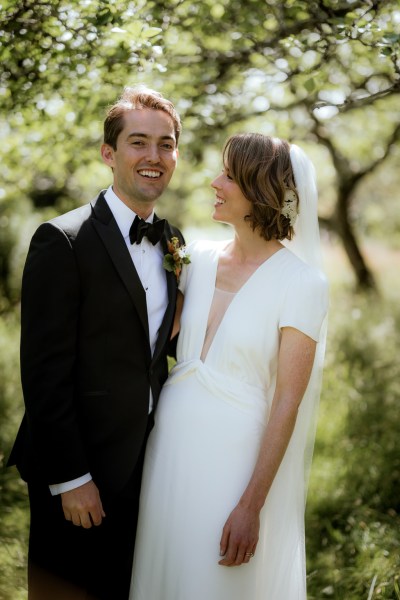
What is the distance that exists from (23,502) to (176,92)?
3.43 m

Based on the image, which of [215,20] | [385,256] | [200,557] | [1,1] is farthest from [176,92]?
[385,256]

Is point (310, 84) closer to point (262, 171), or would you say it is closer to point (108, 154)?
point (262, 171)

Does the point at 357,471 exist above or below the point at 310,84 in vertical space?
below

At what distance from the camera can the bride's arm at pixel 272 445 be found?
98.5 inches

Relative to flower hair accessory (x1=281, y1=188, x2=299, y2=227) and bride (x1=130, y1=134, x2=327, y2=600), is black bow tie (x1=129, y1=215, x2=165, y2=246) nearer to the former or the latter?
bride (x1=130, y1=134, x2=327, y2=600)

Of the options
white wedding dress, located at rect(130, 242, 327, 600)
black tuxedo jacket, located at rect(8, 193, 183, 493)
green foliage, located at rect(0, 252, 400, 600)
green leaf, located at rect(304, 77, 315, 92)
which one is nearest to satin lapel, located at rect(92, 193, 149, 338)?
black tuxedo jacket, located at rect(8, 193, 183, 493)

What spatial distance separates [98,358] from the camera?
2541 millimetres

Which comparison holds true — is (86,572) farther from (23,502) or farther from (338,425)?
(338,425)

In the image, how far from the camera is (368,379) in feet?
20.2

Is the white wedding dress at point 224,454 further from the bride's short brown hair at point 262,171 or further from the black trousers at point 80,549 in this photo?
the bride's short brown hair at point 262,171

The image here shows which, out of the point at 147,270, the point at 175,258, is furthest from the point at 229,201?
the point at 147,270

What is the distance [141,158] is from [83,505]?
60.2 inches

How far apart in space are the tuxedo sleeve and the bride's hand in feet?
2.18

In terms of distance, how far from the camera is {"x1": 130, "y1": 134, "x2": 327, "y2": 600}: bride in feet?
8.43
